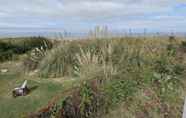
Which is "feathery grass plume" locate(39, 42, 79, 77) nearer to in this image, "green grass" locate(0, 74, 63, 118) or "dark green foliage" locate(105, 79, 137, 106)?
"green grass" locate(0, 74, 63, 118)

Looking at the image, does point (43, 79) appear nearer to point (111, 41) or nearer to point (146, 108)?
point (111, 41)

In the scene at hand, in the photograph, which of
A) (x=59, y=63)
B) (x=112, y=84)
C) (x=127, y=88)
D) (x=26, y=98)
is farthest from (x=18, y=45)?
(x=127, y=88)

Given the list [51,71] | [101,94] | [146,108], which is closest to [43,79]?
[51,71]

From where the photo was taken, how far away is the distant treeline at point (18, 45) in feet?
38.0

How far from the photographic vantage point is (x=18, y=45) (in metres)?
12.9

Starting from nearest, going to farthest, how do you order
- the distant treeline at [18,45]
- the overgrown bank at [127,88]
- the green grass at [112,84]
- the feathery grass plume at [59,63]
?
the overgrown bank at [127,88]
the green grass at [112,84]
the feathery grass plume at [59,63]
the distant treeline at [18,45]

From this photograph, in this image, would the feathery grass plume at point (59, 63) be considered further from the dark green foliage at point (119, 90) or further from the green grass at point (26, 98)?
the dark green foliage at point (119, 90)

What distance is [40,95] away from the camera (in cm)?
606

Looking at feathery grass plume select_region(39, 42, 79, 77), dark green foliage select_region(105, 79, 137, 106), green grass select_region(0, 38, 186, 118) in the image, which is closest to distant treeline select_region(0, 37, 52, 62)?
feathery grass plume select_region(39, 42, 79, 77)

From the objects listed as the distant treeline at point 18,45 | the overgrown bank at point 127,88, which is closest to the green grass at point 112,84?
the overgrown bank at point 127,88

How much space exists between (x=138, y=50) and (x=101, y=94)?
280cm

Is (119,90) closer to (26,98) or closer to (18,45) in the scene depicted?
(26,98)

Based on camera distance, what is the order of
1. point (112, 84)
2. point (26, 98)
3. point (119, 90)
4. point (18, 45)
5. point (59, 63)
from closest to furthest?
point (119, 90) < point (112, 84) < point (26, 98) < point (59, 63) < point (18, 45)

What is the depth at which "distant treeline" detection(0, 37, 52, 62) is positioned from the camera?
11.6 metres
